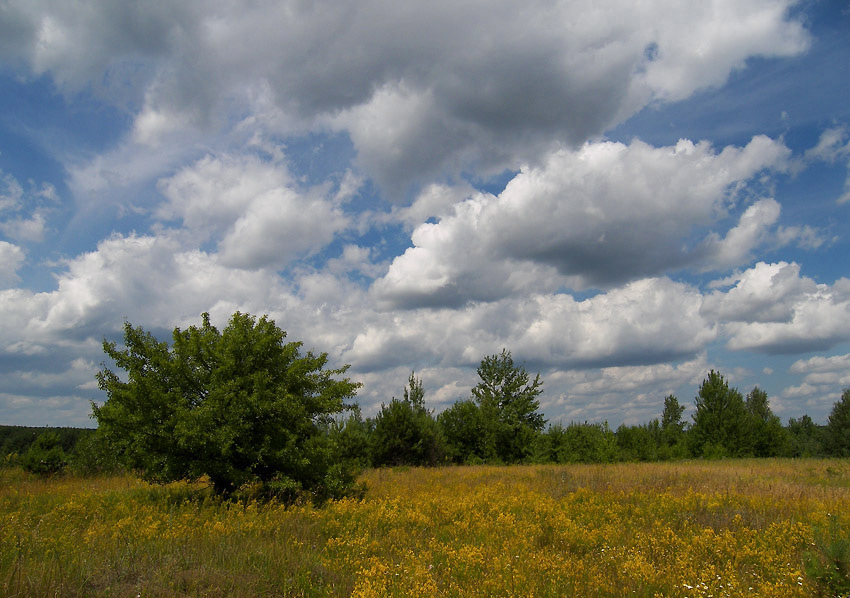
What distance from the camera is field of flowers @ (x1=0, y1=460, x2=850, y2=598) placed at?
5.80 meters

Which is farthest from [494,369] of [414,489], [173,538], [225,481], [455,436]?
[173,538]

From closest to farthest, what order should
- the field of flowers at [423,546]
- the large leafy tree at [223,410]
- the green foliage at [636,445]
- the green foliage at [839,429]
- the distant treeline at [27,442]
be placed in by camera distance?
the field of flowers at [423,546]
the large leafy tree at [223,410]
the distant treeline at [27,442]
the green foliage at [636,445]
the green foliage at [839,429]

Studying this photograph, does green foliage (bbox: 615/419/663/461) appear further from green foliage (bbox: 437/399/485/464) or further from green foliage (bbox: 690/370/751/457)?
green foliage (bbox: 437/399/485/464)

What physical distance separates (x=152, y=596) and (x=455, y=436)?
107ft

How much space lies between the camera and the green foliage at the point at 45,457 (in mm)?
18078

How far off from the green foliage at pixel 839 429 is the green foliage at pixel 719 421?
10.8 metres

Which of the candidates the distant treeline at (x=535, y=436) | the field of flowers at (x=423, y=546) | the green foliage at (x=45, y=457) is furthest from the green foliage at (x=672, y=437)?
the green foliage at (x=45, y=457)

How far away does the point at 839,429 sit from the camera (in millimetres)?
44344

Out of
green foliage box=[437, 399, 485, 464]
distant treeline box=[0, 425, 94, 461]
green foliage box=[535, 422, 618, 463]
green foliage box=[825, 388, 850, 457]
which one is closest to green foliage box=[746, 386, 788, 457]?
green foliage box=[825, 388, 850, 457]

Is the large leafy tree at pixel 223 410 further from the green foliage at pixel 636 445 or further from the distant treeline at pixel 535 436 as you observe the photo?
the green foliage at pixel 636 445

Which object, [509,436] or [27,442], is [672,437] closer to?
[509,436]

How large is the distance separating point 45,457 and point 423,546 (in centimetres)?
1746

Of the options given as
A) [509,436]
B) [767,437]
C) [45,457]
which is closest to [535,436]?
[509,436]

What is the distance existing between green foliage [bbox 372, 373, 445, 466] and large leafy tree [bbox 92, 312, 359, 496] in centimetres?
1654
